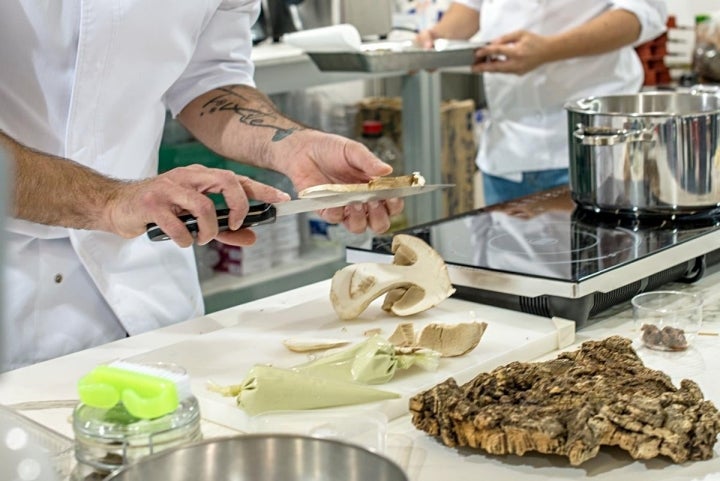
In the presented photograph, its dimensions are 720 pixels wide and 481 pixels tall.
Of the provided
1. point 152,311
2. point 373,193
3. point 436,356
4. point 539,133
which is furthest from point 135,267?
point 539,133

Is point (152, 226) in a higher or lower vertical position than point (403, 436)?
higher

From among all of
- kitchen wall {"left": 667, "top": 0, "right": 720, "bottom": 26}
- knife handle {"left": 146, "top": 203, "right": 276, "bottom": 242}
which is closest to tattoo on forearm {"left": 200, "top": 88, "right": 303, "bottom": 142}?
knife handle {"left": 146, "top": 203, "right": 276, "bottom": 242}

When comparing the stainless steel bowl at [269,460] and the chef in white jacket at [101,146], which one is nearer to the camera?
the stainless steel bowl at [269,460]

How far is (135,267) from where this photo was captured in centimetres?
154

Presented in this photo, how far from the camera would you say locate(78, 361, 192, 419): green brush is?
82 centimetres

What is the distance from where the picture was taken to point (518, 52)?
2.44 metres

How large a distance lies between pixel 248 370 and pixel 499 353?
0.28m

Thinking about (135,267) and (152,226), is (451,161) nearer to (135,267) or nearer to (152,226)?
(135,267)

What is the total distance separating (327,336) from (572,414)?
42 cm

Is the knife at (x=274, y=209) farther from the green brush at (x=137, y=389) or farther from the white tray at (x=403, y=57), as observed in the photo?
the white tray at (x=403, y=57)

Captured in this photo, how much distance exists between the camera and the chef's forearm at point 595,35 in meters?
2.46

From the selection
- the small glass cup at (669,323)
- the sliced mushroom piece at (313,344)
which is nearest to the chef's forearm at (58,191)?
the sliced mushroom piece at (313,344)

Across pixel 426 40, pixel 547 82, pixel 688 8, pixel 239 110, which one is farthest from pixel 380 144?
pixel 239 110

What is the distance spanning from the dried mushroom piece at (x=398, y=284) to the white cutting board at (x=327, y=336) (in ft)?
0.06
